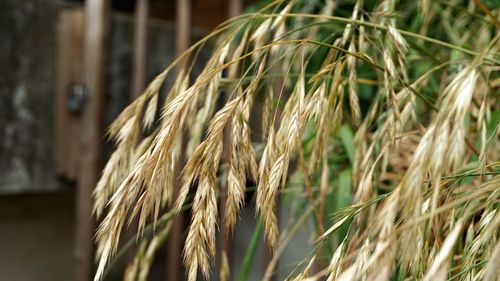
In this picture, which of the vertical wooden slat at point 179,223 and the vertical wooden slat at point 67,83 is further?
the vertical wooden slat at point 67,83

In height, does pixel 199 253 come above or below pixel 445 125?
below

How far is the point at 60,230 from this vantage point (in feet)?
7.35

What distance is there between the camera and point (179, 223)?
5.25ft

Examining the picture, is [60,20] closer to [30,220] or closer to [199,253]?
[30,220]

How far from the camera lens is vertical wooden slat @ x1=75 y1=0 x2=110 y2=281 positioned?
65.0 inches

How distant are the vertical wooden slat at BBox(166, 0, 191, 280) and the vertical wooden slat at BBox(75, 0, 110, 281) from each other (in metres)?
0.19

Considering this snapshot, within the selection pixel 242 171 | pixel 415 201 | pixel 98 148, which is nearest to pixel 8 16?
pixel 98 148

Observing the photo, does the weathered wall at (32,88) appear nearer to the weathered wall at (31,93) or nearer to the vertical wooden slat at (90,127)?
the weathered wall at (31,93)

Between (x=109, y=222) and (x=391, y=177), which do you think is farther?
(x=391, y=177)

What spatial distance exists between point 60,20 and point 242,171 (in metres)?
1.32

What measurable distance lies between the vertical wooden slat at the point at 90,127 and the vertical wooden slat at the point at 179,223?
19 cm

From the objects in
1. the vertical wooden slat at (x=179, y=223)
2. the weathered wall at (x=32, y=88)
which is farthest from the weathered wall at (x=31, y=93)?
the vertical wooden slat at (x=179, y=223)

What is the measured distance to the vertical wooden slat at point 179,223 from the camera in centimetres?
160

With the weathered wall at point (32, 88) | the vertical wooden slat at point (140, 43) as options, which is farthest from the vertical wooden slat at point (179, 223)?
the weathered wall at point (32, 88)
